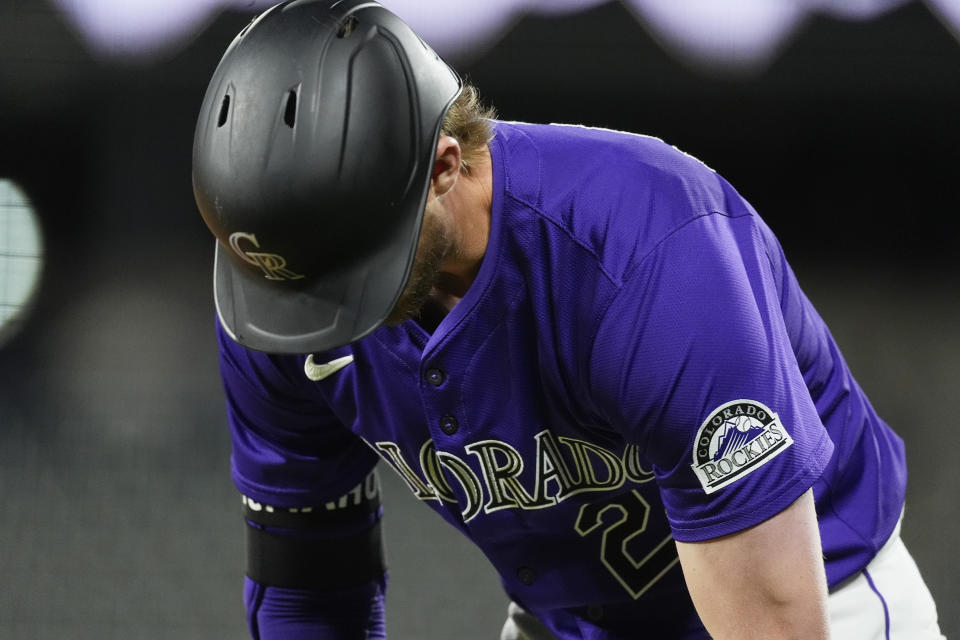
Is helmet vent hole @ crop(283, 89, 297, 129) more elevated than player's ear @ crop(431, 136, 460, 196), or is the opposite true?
helmet vent hole @ crop(283, 89, 297, 129)

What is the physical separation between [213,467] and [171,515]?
122 millimetres

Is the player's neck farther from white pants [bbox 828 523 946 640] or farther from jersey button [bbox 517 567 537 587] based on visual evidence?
white pants [bbox 828 523 946 640]

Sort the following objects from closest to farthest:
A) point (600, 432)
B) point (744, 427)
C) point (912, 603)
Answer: point (744, 427), point (600, 432), point (912, 603)

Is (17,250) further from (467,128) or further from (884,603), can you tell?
(884,603)

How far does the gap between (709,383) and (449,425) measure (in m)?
0.23

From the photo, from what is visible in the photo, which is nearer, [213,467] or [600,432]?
[600,432]

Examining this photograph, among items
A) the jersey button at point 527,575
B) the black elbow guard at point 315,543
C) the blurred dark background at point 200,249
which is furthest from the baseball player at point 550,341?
the blurred dark background at point 200,249

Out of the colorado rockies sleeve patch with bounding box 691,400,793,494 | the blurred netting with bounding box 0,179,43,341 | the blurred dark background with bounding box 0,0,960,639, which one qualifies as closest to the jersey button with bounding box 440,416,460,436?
the colorado rockies sleeve patch with bounding box 691,400,793,494

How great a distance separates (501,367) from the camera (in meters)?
0.75

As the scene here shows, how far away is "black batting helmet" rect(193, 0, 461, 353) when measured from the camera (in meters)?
0.67

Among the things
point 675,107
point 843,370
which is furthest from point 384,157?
point 675,107

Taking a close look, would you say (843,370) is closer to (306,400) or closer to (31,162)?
(306,400)

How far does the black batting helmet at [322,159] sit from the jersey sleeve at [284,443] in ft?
0.60

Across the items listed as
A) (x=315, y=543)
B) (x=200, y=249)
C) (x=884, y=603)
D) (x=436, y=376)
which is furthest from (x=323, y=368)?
(x=200, y=249)
